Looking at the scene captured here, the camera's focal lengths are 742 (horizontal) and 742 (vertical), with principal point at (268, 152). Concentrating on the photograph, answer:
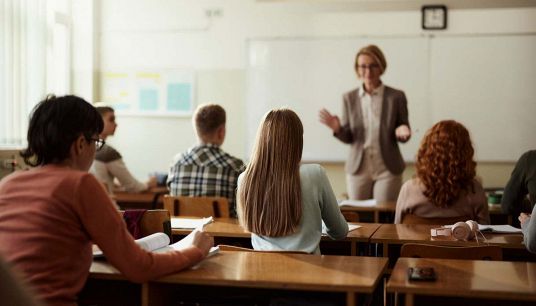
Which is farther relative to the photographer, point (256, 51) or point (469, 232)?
point (256, 51)

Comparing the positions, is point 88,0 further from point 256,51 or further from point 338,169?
point 338,169

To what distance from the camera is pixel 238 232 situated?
339 cm

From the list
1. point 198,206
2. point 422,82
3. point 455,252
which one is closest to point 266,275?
point 455,252

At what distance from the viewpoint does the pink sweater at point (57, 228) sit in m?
2.02

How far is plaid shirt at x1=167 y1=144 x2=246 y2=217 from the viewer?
4246mm

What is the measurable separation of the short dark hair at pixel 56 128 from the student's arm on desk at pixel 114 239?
0.51 ft

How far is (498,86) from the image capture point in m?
6.43

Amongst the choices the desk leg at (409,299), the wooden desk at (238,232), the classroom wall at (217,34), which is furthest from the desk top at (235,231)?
the classroom wall at (217,34)

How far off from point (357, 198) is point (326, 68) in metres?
1.75

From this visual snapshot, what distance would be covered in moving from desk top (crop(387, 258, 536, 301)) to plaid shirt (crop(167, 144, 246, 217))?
6.12ft

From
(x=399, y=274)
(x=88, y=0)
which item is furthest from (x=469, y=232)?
(x=88, y=0)

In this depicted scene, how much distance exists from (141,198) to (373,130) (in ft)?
6.09

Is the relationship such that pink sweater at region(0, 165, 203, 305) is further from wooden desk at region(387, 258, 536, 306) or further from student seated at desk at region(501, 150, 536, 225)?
student seated at desk at region(501, 150, 536, 225)

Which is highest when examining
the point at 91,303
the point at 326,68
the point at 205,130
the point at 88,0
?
the point at 88,0
